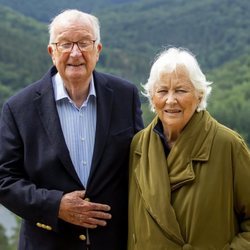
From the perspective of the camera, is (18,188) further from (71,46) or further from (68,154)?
(71,46)

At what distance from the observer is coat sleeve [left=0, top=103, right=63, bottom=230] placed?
2508 millimetres

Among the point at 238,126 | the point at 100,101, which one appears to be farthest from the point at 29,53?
the point at 100,101

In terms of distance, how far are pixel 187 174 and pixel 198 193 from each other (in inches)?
3.3

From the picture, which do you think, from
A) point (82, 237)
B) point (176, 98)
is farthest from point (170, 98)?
point (82, 237)

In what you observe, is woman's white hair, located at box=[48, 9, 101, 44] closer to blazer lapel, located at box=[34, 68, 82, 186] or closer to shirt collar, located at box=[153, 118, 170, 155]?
blazer lapel, located at box=[34, 68, 82, 186]

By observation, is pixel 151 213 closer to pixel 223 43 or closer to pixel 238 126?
pixel 238 126

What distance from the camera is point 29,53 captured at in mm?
43594

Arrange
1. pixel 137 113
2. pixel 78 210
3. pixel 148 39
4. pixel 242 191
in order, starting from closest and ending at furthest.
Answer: pixel 242 191 → pixel 78 210 → pixel 137 113 → pixel 148 39

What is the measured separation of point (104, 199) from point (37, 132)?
40cm

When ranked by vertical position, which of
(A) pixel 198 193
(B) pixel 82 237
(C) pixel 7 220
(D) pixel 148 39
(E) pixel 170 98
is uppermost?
(E) pixel 170 98

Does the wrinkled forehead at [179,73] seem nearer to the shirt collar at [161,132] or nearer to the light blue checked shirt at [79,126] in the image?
the shirt collar at [161,132]

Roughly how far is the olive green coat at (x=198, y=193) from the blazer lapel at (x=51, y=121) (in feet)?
1.08

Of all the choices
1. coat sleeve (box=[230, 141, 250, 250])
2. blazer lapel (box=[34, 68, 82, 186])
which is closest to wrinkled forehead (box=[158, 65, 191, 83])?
coat sleeve (box=[230, 141, 250, 250])

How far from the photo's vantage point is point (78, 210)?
2500mm
